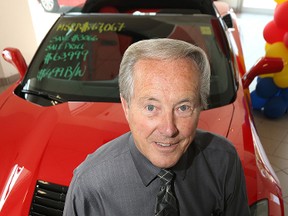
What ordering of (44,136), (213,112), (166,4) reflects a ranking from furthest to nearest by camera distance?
(166,4) < (213,112) < (44,136)

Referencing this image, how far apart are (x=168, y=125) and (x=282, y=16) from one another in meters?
2.86

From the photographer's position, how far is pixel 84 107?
1699mm

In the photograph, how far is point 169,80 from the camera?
79 cm

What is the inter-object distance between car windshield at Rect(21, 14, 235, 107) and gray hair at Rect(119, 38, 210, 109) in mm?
907

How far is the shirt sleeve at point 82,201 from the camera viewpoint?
925 millimetres

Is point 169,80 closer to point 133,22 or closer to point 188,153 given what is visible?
point 188,153

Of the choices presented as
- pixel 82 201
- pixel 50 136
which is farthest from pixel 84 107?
pixel 82 201

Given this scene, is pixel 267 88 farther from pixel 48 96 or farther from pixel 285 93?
pixel 48 96

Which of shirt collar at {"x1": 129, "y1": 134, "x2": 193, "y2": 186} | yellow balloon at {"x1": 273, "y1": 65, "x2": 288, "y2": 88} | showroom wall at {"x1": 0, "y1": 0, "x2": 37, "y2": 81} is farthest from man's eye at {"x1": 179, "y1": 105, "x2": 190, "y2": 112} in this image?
showroom wall at {"x1": 0, "y1": 0, "x2": 37, "y2": 81}

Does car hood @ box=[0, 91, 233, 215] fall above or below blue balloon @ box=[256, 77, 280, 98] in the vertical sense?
above

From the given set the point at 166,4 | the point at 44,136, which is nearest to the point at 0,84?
the point at 166,4

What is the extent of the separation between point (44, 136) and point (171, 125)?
35.8 inches

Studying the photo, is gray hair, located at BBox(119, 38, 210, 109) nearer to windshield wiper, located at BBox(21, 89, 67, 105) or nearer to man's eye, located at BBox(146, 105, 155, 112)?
man's eye, located at BBox(146, 105, 155, 112)

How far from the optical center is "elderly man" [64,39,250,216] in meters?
0.80
